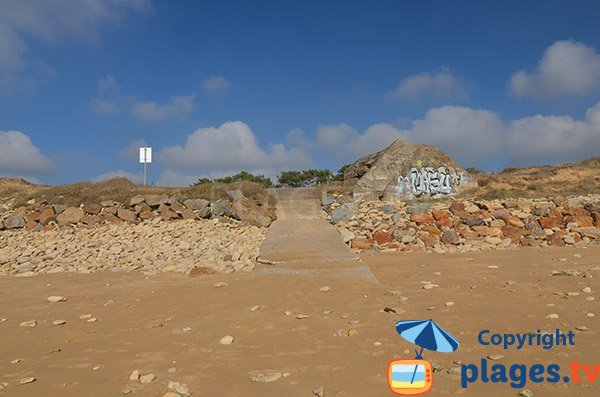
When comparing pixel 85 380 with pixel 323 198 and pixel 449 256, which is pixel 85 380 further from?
pixel 323 198

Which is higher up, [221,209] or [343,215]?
[221,209]

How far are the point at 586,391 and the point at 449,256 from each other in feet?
22.5

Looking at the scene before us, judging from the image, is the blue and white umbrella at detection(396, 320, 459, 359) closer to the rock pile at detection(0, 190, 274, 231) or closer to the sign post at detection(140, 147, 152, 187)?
the rock pile at detection(0, 190, 274, 231)

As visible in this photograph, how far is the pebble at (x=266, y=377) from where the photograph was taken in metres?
3.13

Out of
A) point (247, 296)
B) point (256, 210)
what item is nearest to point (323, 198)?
point (256, 210)

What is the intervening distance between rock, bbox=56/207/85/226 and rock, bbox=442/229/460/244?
11334 mm

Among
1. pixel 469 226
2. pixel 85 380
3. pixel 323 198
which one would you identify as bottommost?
pixel 85 380

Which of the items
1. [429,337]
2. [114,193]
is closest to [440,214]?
[429,337]

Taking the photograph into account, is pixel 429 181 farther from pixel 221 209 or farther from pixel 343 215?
pixel 221 209

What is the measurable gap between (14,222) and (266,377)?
1368 cm

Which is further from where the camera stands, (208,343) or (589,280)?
(589,280)

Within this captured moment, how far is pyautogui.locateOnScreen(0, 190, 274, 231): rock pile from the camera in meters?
13.3

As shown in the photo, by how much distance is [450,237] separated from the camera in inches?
431

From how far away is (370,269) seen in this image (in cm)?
810
